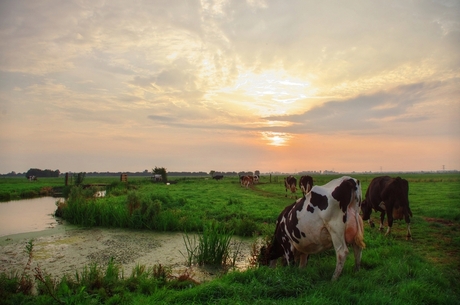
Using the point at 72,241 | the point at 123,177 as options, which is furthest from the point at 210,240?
the point at 123,177

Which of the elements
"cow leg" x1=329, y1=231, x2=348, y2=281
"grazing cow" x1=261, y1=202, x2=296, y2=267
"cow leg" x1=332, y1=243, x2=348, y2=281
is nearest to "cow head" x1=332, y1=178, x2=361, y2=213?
"cow leg" x1=329, y1=231, x2=348, y2=281

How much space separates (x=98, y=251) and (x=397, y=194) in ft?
33.2

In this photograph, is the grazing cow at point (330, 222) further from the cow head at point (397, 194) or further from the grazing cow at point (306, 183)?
the grazing cow at point (306, 183)

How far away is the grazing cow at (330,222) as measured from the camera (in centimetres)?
587

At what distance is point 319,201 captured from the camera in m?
6.17

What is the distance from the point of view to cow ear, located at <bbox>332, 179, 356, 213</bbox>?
591cm

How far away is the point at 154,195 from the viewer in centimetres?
1892

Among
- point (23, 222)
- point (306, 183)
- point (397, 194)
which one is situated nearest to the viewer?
point (397, 194)

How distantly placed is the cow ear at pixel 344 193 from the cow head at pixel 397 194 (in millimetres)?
5815

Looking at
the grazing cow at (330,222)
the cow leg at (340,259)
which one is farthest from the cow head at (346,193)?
the cow leg at (340,259)

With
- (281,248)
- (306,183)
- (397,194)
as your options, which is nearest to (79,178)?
(306,183)

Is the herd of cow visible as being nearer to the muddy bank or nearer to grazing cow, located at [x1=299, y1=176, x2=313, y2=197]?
the muddy bank

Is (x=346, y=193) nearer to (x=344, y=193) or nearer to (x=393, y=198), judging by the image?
(x=344, y=193)

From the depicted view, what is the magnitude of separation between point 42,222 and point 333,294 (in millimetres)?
15494
